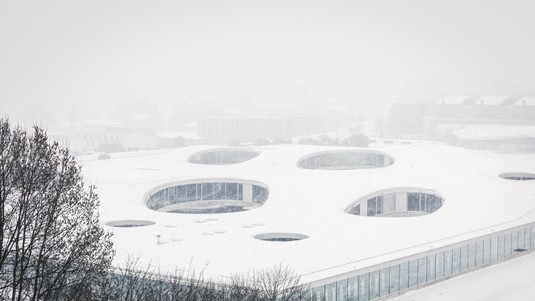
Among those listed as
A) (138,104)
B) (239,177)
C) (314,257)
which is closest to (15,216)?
(314,257)

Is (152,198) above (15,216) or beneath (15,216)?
beneath

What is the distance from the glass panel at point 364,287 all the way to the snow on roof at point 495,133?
266 feet

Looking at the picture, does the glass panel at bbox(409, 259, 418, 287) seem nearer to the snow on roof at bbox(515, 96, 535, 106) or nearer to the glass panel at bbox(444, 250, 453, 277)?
the glass panel at bbox(444, 250, 453, 277)

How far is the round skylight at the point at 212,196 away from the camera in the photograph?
2341 inches

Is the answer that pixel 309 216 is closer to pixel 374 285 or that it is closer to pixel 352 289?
pixel 374 285

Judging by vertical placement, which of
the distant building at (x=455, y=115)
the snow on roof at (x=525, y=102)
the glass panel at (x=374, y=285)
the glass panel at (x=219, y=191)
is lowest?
the glass panel at (x=374, y=285)

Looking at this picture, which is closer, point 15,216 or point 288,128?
point 15,216

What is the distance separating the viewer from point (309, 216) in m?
44.8

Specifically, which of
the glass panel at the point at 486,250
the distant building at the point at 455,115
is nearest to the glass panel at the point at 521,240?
the glass panel at the point at 486,250

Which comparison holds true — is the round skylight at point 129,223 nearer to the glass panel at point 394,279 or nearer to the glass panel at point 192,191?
the glass panel at point 394,279

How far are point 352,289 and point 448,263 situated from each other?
7107 millimetres

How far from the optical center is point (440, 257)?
1437 inches

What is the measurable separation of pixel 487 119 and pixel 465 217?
91.8 m

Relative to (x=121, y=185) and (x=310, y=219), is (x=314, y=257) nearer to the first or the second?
(x=310, y=219)
